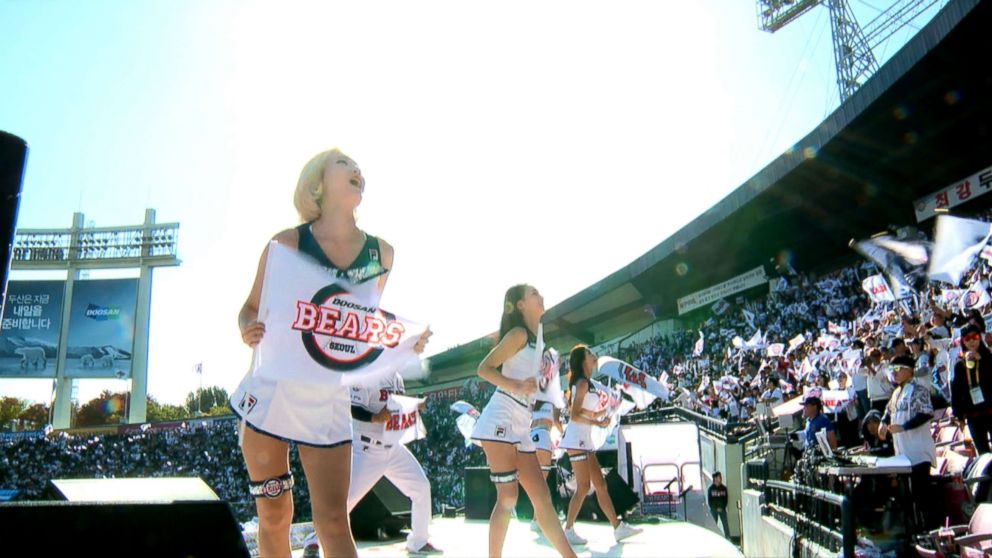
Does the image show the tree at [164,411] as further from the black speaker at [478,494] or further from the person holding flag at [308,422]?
the person holding flag at [308,422]

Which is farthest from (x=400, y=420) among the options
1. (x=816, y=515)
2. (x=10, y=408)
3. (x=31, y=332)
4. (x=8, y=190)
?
(x=10, y=408)

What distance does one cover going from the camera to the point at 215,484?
33.8 meters

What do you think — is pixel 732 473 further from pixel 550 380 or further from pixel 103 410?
pixel 103 410

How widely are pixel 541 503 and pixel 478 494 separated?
602 centimetres

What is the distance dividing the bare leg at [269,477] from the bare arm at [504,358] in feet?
6.82

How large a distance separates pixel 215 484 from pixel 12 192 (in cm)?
3560

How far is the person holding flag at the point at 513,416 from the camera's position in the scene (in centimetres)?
466

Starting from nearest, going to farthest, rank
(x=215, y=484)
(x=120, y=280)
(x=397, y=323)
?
(x=397, y=323) < (x=215, y=484) < (x=120, y=280)

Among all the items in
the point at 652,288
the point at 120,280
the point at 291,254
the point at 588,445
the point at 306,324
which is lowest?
the point at 588,445

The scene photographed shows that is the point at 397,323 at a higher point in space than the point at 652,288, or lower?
lower

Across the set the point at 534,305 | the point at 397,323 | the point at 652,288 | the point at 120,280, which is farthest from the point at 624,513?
the point at 120,280

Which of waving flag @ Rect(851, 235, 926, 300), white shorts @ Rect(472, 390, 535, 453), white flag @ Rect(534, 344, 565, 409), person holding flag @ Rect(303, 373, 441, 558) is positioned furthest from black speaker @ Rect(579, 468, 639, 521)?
white shorts @ Rect(472, 390, 535, 453)

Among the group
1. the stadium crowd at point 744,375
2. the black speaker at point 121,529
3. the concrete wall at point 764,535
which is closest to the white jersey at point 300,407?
the stadium crowd at point 744,375

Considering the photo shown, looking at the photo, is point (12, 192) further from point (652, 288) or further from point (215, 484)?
point (215, 484)
